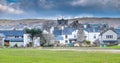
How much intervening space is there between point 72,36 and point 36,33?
20937 millimetres

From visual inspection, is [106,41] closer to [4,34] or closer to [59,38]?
[59,38]

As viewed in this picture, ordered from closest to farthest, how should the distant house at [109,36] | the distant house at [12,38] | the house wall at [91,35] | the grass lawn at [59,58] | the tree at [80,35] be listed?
the grass lawn at [59,58], the distant house at [12,38], the distant house at [109,36], the tree at [80,35], the house wall at [91,35]

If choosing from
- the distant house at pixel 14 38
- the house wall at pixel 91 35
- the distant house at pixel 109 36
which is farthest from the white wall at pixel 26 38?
the distant house at pixel 109 36

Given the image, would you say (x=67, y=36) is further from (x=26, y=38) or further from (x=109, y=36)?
(x=26, y=38)

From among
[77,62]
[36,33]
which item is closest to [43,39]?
[36,33]

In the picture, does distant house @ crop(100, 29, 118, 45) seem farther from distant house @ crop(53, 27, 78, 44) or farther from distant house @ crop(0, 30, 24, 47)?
distant house @ crop(0, 30, 24, 47)

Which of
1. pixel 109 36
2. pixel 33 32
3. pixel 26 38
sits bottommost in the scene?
pixel 26 38

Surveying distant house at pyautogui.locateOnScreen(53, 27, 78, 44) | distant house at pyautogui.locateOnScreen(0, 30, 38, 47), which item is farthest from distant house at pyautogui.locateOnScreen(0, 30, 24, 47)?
distant house at pyautogui.locateOnScreen(53, 27, 78, 44)

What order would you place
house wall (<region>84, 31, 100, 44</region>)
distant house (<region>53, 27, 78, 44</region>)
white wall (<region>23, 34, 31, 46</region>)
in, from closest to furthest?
white wall (<region>23, 34, 31, 46</region>) < distant house (<region>53, 27, 78, 44</region>) < house wall (<region>84, 31, 100, 44</region>)

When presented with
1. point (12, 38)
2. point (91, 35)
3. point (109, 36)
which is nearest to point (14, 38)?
point (12, 38)

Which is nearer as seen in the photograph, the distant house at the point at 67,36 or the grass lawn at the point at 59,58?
the grass lawn at the point at 59,58

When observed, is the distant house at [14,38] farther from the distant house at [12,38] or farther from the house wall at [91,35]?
the house wall at [91,35]

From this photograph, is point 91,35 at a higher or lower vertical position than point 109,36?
higher

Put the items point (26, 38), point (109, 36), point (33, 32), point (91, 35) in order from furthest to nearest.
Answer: point (91, 35), point (109, 36), point (26, 38), point (33, 32)
